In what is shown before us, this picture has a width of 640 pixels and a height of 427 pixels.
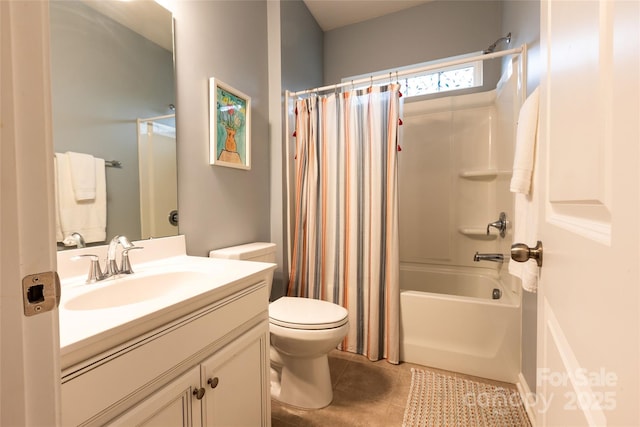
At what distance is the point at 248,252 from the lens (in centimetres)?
157

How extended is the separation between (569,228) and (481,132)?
2.21 metres

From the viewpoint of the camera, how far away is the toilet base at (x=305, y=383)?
144 centimetres

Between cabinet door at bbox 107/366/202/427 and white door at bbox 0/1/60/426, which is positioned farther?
cabinet door at bbox 107/366/202/427

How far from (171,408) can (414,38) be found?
2.98 metres

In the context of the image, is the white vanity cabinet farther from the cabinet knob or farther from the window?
the window

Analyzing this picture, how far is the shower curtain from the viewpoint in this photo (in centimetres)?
182

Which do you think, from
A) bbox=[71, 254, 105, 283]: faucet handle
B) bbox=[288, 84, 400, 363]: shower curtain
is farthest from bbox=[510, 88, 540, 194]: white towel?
bbox=[71, 254, 105, 283]: faucet handle

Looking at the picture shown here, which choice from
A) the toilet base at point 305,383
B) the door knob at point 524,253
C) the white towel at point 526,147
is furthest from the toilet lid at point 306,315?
the white towel at point 526,147

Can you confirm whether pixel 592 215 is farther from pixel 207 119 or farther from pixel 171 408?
pixel 207 119

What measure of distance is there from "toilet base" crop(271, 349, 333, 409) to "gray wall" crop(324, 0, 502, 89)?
8.14ft

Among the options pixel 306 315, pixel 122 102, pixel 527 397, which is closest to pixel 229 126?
pixel 122 102

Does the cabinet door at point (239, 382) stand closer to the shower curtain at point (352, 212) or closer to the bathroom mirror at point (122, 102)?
the bathroom mirror at point (122, 102)

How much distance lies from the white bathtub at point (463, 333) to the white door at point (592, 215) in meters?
1.20

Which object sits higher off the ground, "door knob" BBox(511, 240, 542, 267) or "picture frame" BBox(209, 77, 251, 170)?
"picture frame" BBox(209, 77, 251, 170)
